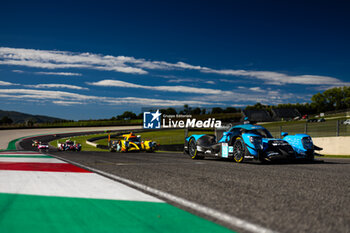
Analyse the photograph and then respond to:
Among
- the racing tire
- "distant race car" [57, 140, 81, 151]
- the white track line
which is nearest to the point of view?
the white track line

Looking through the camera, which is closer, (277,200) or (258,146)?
(277,200)

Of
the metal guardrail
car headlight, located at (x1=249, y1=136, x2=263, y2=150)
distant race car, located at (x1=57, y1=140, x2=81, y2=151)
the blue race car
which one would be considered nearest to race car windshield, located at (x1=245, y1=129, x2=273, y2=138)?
the blue race car

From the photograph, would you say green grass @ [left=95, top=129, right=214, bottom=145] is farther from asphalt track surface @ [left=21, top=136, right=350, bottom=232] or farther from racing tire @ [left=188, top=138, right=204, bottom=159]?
asphalt track surface @ [left=21, top=136, right=350, bottom=232]

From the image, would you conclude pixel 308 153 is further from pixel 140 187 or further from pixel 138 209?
pixel 138 209

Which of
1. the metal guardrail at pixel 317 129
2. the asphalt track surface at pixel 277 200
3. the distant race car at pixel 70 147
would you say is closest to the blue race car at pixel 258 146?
the asphalt track surface at pixel 277 200

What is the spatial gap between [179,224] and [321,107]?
398 ft

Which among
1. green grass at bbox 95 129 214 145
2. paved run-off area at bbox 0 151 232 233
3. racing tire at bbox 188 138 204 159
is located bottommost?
green grass at bbox 95 129 214 145

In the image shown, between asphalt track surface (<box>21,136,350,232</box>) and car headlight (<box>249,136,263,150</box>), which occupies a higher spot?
car headlight (<box>249,136,263,150</box>)

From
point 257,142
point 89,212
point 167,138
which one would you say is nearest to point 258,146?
point 257,142

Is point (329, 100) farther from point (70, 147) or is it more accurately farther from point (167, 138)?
point (70, 147)

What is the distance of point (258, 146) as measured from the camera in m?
8.92

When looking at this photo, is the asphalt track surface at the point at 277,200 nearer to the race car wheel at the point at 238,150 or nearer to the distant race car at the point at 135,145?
the race car wheel at the point at 238,150

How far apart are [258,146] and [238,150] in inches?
31.6

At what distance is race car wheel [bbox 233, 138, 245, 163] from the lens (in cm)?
930
